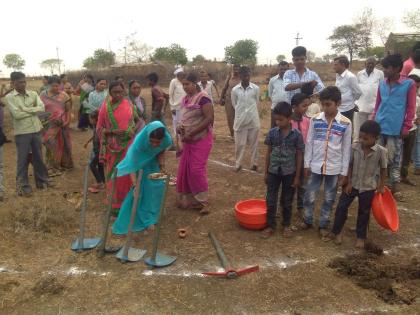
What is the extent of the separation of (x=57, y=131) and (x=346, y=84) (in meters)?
5.28

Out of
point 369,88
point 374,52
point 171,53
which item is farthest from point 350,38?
point 369,88

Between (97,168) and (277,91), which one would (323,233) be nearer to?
(277,91)

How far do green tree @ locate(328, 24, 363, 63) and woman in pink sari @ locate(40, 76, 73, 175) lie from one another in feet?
147

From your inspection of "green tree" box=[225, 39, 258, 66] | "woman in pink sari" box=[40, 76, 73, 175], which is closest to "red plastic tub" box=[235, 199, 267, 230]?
"woman in pink sari" box=[40, 76, 73, 175]

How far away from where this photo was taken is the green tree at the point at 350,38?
46.6 metres

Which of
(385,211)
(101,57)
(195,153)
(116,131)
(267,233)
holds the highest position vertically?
(101,57)

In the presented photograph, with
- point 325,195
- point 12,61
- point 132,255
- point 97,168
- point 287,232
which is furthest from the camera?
point 12,61

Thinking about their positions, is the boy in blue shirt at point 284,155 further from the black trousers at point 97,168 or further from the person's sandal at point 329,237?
the black trousers at point 97,168

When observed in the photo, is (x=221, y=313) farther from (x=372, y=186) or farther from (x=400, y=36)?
(x=400, y=36)

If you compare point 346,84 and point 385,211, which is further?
point 346,84

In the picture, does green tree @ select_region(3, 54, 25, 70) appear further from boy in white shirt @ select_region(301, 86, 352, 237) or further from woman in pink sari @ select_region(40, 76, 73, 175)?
boy in white shirt @ select_region(301, 86, 352, 237)

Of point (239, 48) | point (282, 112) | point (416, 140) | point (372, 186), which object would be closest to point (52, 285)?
point (282, 112)

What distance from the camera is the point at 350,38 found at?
47.2 metres

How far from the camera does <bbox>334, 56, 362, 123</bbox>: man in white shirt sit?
6.29 meters
